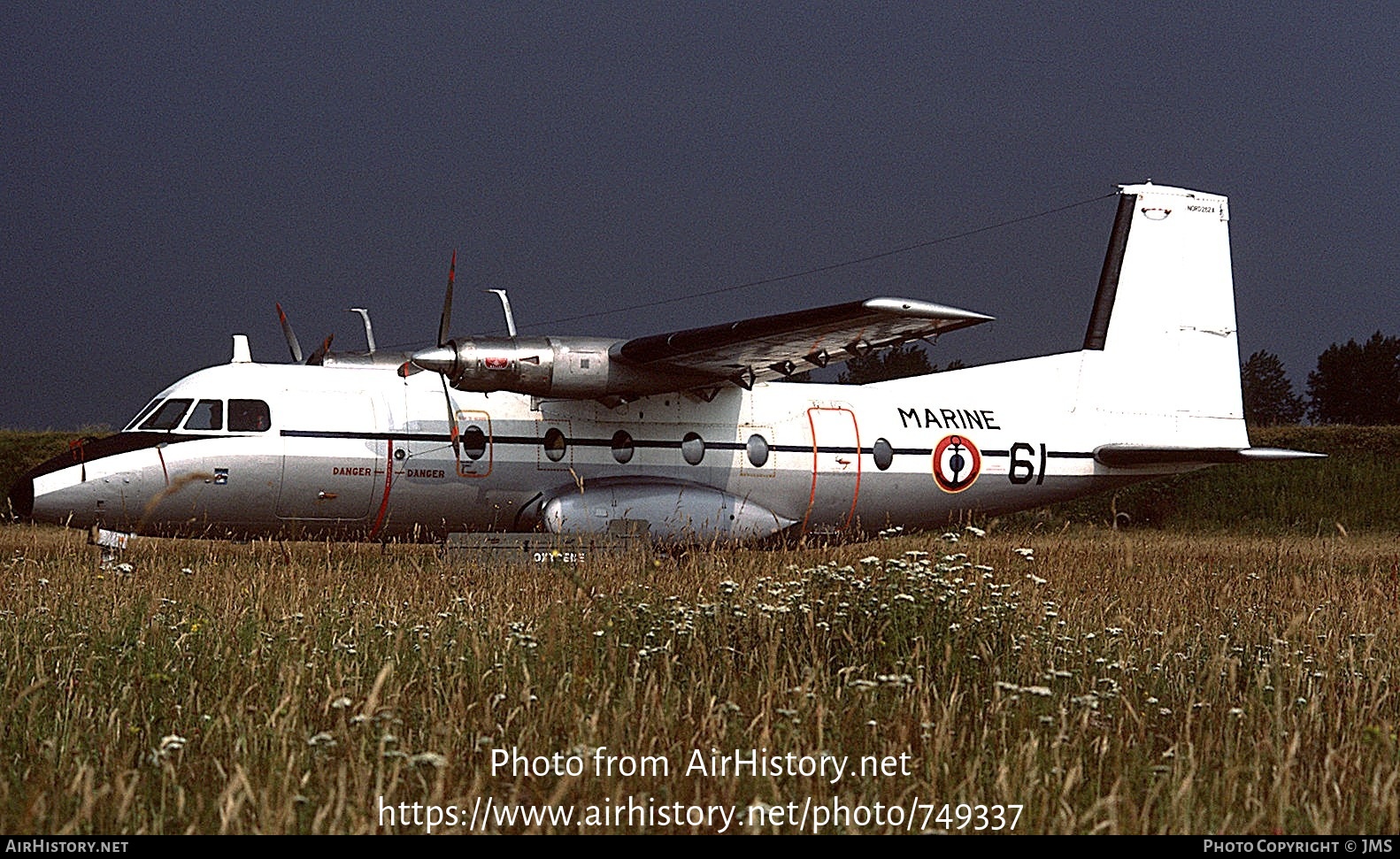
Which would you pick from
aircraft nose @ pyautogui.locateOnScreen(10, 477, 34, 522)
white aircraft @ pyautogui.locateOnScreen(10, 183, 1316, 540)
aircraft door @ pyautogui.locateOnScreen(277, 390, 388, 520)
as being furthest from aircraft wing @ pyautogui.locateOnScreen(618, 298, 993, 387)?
aircraft nose @ pyautogui.locateOnScreen(10, 477, 34, 522)

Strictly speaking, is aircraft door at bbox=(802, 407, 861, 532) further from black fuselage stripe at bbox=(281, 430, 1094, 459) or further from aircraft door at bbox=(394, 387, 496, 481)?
aircraft door at bbox=(394, 387, 496, 481)

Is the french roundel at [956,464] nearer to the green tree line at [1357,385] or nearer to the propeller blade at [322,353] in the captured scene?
the propeller blade at [322,353]

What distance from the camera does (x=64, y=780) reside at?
4246 mm

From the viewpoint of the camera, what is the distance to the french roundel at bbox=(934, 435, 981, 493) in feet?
54.4

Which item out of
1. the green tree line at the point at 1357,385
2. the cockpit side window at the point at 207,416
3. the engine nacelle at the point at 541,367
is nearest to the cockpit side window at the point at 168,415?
the cockpit side window at the point at 207,416

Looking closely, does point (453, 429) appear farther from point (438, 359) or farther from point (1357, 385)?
point (1357, 385)

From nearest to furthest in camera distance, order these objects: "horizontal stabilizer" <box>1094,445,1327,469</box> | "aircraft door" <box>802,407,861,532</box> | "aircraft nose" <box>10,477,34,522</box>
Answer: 1. "aircraft nose" <box>10,477,34,522</box>
2. "aircraft door" <box>802,407,861,532</box>
3. "horizontal stabilizer" <box>1094,445,1327,469</box>

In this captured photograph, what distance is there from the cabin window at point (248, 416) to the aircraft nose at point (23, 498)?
7.59 ft

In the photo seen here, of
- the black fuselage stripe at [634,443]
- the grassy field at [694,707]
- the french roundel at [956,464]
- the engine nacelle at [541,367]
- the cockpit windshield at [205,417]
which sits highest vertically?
the engine nacelle at [541,367]

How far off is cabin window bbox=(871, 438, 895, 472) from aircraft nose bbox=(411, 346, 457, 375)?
6011 mm

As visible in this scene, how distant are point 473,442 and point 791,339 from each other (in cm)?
425

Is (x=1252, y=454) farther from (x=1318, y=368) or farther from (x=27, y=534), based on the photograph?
(x=1318, y=368)

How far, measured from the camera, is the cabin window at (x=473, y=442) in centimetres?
1475
